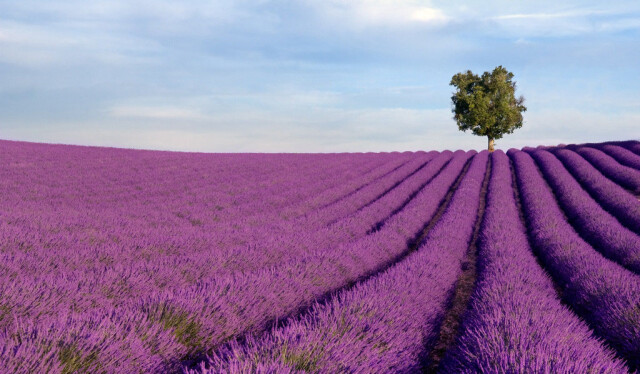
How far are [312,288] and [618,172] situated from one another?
61.5 feet

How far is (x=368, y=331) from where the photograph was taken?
10.7ft

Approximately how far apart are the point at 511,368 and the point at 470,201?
1147 cm

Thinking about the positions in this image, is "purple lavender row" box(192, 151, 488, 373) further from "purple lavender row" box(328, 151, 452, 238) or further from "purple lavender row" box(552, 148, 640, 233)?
"purple lavender row" box(552, 148, 640, 233)

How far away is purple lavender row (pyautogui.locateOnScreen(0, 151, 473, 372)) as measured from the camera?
2.70m

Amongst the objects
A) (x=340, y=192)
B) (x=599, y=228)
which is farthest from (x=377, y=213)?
(x=599, y=228)

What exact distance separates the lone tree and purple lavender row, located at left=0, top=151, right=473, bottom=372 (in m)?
40.6

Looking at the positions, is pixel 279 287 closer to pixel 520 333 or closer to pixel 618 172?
pixel 520 333

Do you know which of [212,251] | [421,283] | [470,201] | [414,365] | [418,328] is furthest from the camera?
[470,201]

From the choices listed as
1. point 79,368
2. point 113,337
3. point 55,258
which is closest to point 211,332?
point 113,337

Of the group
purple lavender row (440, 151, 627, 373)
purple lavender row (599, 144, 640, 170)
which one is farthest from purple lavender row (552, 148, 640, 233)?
purple lavender row (440, 151, 627, 373)

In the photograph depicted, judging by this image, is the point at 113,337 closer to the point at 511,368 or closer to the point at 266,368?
the point at 266,368

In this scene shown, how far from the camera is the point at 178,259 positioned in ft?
18.5

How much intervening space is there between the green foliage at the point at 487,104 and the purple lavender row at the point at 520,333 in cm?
3949

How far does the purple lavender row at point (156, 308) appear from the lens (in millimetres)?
2699
